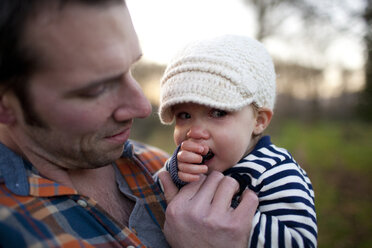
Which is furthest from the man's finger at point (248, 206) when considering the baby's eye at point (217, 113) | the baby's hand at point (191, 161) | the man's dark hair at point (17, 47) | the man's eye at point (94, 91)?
the man's dark hair at point (17, 47)

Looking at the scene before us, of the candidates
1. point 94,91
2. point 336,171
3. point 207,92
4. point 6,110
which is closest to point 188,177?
point 207,92

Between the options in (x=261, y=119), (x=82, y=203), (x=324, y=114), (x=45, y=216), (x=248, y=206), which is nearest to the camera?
(x=45, y=216)

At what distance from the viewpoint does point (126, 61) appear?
1409 mm

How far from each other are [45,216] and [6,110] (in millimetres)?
568

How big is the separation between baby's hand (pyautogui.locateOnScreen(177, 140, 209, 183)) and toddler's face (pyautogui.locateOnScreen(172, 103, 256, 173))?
0.29 feet

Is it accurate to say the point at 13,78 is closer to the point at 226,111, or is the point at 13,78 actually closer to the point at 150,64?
the point at 226,111

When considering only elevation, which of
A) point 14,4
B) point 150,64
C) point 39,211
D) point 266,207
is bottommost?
point 150,64

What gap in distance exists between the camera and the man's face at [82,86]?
1.27m

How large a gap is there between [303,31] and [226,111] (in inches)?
465

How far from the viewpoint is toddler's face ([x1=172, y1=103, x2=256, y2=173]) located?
1849mm

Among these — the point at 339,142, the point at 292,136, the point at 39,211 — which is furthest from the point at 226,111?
the point at 292,136

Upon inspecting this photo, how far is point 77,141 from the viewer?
147cm

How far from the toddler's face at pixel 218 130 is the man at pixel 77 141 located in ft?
0.48

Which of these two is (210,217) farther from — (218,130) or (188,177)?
(218,130)
